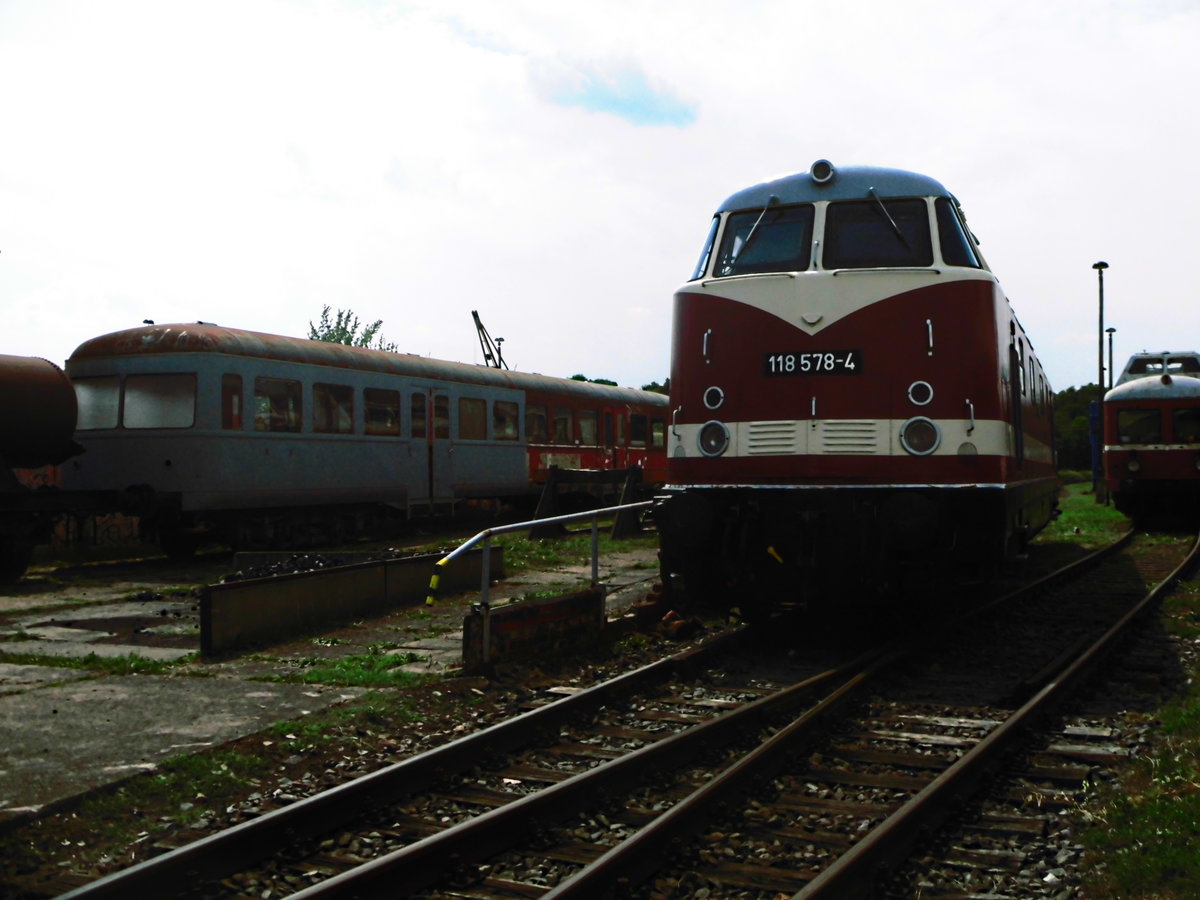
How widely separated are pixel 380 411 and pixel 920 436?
38.8 ft

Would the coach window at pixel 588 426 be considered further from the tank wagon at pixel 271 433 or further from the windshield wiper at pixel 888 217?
the windshield wiper at pixel 888 217

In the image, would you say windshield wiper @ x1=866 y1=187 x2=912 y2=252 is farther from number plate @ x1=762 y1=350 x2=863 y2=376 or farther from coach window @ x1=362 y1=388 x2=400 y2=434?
coach window @ x1=362 y1=388 x2=400 y2=434

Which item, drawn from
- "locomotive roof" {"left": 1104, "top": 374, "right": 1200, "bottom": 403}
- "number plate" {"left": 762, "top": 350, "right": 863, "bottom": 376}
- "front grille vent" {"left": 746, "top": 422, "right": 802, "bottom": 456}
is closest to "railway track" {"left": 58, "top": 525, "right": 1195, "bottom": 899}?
"front grille vent" {"left": 746, "top": 422, "right": 802, "bottom": 456}

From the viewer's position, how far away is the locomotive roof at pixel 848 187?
30.5 ft

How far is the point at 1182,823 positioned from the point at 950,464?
3864 mm

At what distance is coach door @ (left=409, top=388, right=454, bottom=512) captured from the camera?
19.7 m

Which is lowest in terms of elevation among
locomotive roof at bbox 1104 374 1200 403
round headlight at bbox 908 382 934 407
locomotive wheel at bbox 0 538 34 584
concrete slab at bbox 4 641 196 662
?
concrete slab at bbox 4 641 196 662

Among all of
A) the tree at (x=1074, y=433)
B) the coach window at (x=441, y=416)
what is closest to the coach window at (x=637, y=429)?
the coach window at (x=441, y=416)

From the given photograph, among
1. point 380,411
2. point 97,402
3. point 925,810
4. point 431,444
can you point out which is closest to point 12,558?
point 97,402

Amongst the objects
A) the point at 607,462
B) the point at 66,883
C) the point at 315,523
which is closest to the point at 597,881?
the point at 66,883

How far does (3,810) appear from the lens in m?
4.99

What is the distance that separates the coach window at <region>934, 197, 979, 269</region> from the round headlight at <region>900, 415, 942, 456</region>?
131 cm

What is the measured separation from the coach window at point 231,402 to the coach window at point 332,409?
1521mm

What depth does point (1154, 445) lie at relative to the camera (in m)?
22.5
